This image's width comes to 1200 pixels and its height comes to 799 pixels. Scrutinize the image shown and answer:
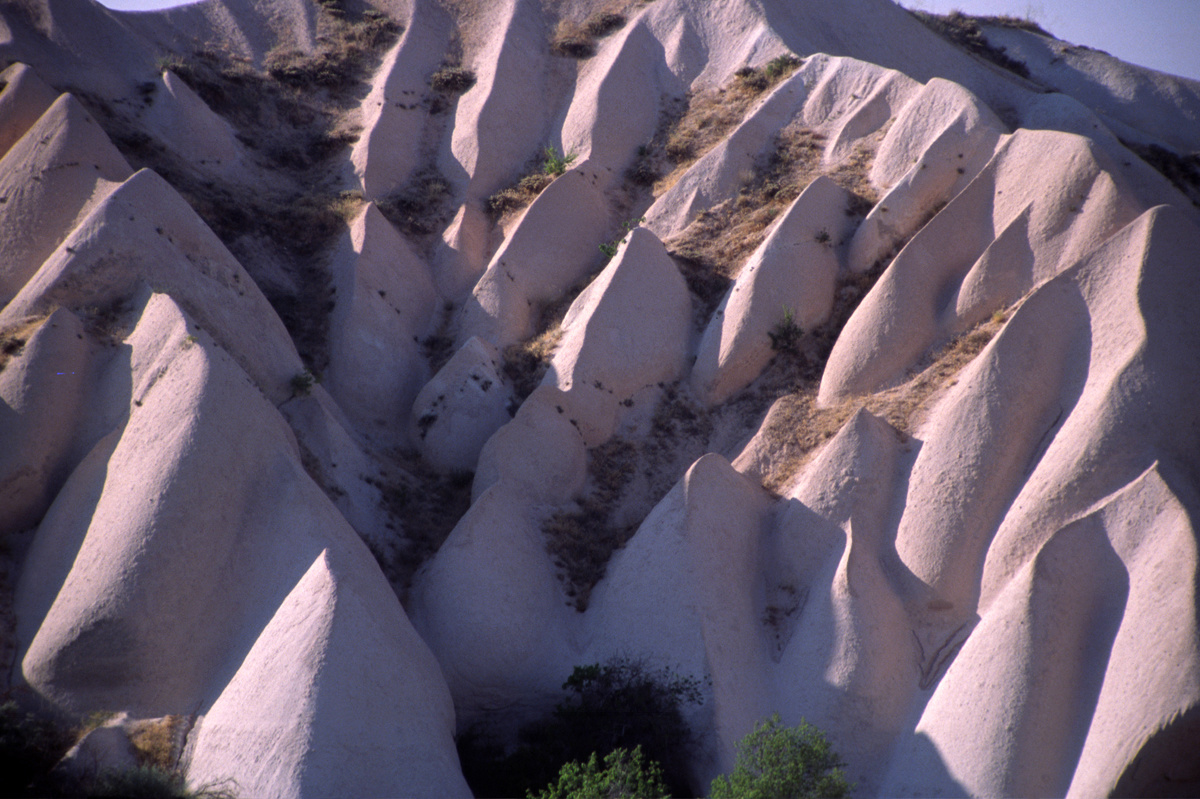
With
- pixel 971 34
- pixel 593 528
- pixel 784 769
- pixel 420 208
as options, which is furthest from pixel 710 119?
pixel 784 769

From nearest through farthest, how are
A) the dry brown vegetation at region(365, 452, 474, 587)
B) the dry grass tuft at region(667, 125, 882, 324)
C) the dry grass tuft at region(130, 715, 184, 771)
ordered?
the dry grass tuft at region(130, 715, 184, 771), the dry brown vegetation at region(365, 452, 474, 587), the dry grass tuft at region(667, 125, 882, 324)

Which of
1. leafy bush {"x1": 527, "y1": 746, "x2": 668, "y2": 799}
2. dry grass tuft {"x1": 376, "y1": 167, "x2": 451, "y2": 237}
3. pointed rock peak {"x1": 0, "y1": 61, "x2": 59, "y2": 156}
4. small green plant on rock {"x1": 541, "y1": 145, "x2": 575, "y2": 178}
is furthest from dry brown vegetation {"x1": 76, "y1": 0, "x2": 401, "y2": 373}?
leafy bush {"x1": 527, "y1": 746, "x2": 668, "y2": 799}

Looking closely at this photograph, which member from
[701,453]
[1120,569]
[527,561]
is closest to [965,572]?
[1120,569]

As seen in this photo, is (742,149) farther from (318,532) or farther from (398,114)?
(318,532)

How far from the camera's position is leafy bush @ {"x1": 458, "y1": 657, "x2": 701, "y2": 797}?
12414mm

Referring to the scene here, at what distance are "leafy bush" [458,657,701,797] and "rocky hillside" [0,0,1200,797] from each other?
35 cm

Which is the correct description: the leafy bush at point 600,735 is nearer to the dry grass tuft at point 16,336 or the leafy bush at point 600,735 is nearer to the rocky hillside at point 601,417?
the rocky hillside at point 601,417

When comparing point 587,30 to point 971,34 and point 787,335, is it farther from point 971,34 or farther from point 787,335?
point 971,34

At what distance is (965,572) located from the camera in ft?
42.2

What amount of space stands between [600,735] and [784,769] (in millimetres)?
3124

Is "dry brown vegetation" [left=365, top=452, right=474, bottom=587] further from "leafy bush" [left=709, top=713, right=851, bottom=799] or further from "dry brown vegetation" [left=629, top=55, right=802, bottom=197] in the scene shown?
"dry brown vegetation" [left=629, top=55, right=802, bottom=197]

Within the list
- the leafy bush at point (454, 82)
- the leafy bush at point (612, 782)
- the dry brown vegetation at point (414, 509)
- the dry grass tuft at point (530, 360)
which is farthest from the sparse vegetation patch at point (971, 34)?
the leafy bush at point (612, 782)

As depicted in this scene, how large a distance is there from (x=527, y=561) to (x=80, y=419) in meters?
8.44

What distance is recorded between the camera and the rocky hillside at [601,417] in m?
11.5
